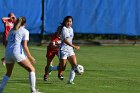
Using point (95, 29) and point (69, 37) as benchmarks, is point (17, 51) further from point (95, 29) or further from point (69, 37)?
point (95, 29)

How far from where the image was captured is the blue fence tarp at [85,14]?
3294 cm

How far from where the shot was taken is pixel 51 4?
33344 mm

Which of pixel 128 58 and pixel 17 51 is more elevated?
pixel 17 51

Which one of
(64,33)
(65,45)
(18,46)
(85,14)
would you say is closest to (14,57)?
(18,46)

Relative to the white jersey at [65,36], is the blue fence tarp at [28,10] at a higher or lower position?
lower

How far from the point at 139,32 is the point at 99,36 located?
8.28 ft

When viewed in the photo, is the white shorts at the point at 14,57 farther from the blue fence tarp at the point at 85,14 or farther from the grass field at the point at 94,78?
the blue fence tarp at the point at 85,14

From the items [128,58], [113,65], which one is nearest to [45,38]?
[128,58]

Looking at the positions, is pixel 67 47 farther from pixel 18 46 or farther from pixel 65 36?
pixel 18 46

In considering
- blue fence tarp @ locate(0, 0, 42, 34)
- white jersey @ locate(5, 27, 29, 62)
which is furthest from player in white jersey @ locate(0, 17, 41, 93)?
blue fence tarp @ locate(0, 0, 42, 34)

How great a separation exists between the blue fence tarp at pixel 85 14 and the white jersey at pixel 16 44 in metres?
19.8

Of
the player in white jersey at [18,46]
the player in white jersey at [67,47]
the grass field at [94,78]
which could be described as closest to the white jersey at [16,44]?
the player in white jersey at [18,46]

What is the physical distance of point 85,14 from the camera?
3372cm

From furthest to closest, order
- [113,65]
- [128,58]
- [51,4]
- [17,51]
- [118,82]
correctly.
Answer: [51,4] < [128,58] < [113,65] < [118,82] < [17,51]
